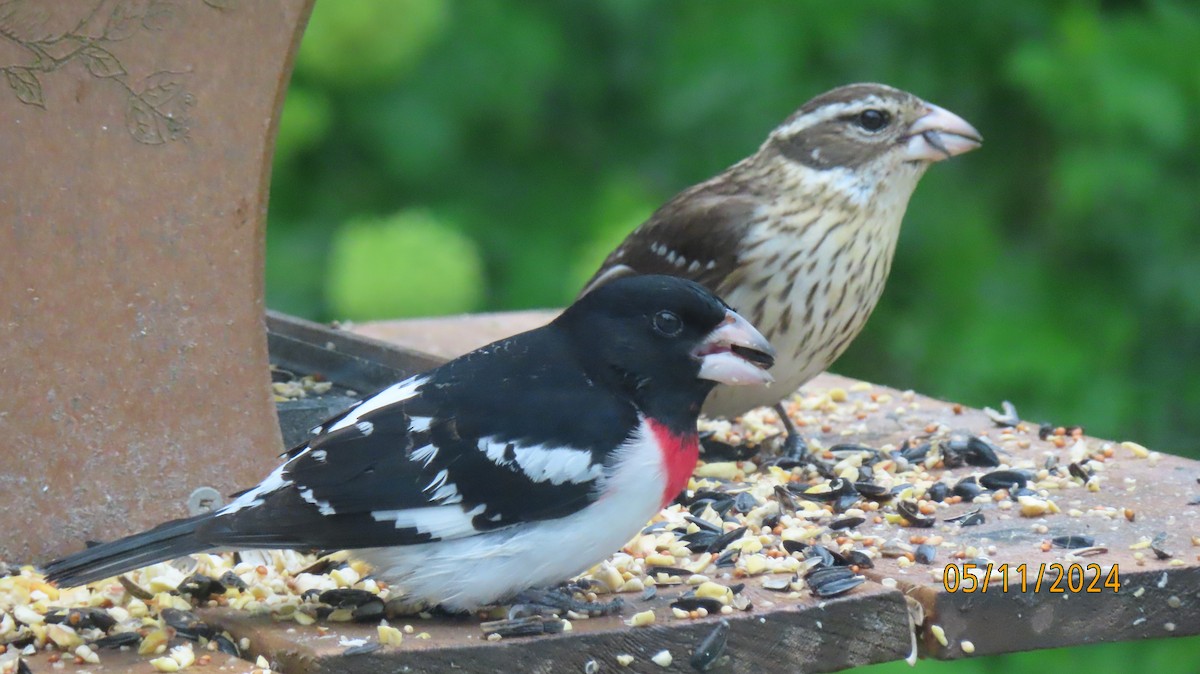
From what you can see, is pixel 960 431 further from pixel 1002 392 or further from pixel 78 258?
pixel 78 258

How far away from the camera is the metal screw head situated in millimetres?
3166

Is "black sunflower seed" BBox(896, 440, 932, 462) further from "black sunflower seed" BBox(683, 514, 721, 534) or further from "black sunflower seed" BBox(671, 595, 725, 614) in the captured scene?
"black sunflower seed" BBox(671, 595, 725, 614)

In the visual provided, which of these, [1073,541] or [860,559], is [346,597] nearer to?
[860,559]

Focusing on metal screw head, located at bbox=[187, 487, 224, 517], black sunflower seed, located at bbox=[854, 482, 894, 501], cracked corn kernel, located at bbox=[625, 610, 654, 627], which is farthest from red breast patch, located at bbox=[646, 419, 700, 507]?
metal screw head, located at bbox=[187, 487, 224, 517]

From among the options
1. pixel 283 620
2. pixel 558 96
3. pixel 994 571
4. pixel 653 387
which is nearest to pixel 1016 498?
pixel 994 571

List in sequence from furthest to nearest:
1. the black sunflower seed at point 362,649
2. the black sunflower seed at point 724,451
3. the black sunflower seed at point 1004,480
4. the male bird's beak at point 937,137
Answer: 1. the male bird's beak at point 937,137
2. the black sunflower seed at point 724,451
3. the black sunflower seed at point 1004,480
4. the black sunflower seed at point 362,649

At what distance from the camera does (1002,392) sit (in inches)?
225

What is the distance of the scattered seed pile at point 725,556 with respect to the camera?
8.61 feet

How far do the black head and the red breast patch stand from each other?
5 centimetres

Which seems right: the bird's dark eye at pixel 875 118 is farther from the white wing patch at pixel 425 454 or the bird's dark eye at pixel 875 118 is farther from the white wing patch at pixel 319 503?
the white wing patch at pixel 319 503

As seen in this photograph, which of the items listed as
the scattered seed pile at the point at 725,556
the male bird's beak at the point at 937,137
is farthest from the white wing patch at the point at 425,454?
the male bird's beak at the point at 937,137

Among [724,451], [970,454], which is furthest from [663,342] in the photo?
A: [724,451]

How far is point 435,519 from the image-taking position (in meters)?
2.64

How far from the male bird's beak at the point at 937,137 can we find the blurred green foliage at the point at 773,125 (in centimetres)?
152
